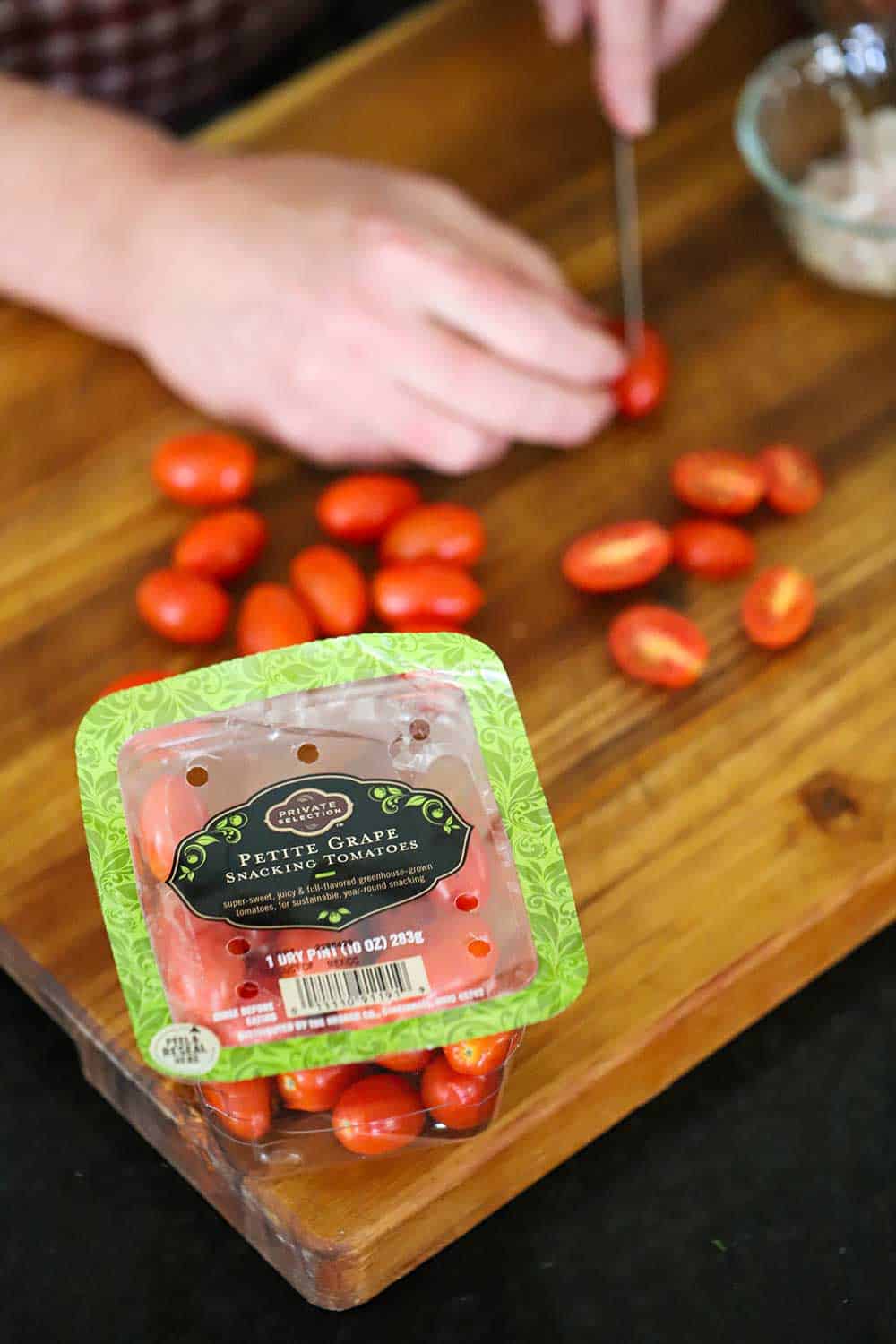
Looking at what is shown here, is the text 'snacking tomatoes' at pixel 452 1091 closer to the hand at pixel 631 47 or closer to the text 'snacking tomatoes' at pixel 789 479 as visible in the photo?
the text 'snacking tomatoes' at pixel 789 479

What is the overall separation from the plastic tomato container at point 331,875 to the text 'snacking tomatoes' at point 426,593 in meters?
0.36

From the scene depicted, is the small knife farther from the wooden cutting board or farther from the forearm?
the forearm

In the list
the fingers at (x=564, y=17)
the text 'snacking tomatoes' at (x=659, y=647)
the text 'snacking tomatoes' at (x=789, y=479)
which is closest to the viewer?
the text 'snacking tomatoes' at (x=659, y=647)

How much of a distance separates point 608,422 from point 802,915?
1.65 feet

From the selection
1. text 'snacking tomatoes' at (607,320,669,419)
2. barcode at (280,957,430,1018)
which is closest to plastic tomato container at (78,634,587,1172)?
barcode at (280,957,430,1018)

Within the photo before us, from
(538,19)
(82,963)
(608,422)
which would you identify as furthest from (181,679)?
(538,19)

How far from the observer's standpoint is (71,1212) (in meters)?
1.01

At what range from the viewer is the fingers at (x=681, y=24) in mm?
1412

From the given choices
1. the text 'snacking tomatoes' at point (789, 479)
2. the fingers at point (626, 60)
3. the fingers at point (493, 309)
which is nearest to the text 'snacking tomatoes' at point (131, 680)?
the fingers at point (493, 309)

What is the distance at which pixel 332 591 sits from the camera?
1.18m

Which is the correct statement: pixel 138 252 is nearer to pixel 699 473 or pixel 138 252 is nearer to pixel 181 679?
pixel 699 473

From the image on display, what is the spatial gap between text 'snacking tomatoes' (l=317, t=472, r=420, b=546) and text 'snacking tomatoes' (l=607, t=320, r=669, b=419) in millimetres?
209

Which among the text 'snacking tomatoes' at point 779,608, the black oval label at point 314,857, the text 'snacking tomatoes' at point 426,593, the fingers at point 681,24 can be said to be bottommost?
the text 'snacking tomatoes' at point 779,608

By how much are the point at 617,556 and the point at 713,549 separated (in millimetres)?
80
